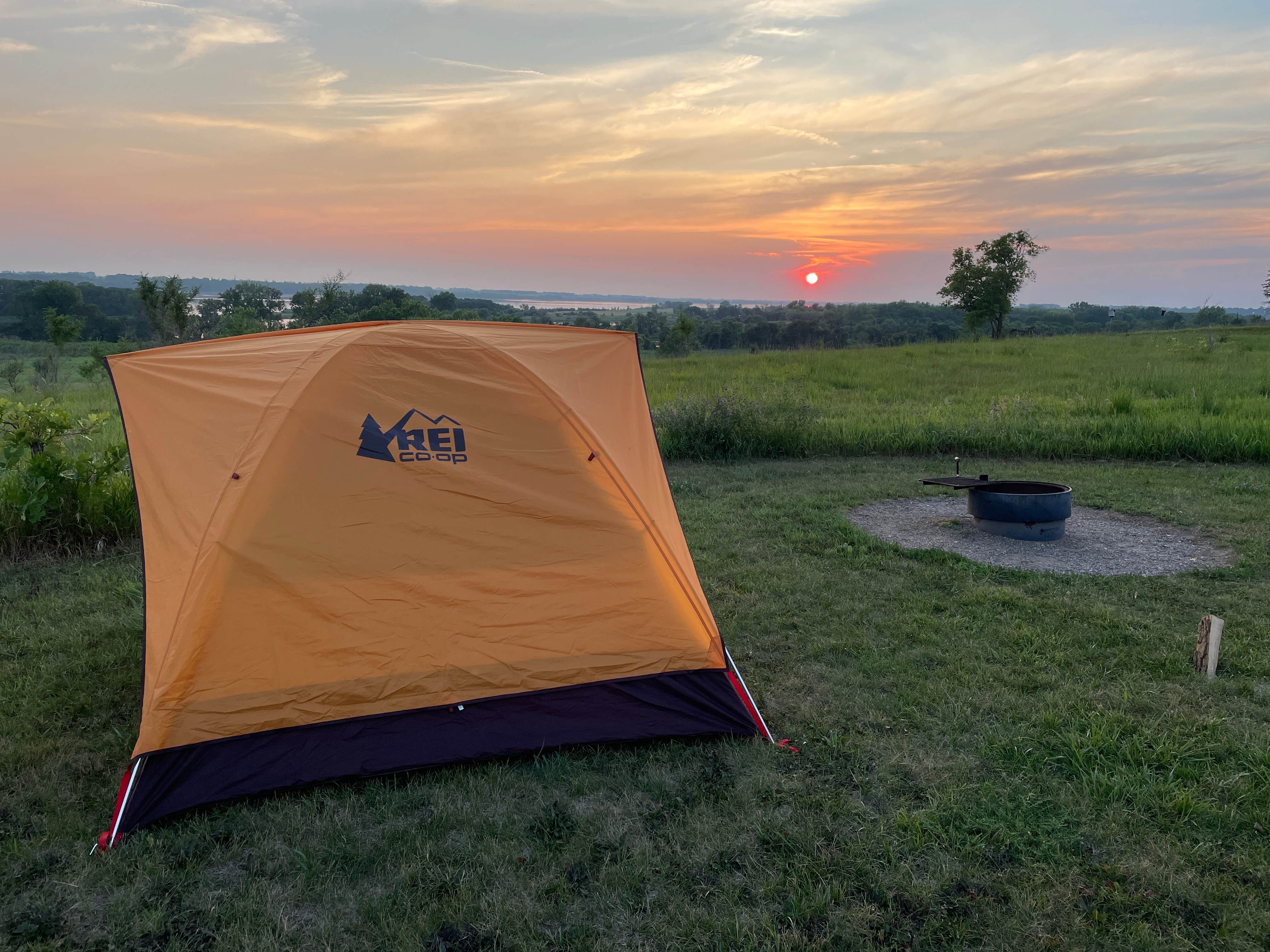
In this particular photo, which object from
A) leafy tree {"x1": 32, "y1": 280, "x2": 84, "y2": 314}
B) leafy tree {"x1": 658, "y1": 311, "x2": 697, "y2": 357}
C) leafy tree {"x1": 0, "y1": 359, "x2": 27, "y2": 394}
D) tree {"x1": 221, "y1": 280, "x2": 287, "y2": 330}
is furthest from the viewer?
leafy tree {"x1": 658, "y1": 311, "x2": 697, "y2": 357}

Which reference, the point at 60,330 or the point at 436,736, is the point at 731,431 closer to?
the point at 436,736

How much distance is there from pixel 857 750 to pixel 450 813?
1801 millimetres

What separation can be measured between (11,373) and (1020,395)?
2321 centimetres

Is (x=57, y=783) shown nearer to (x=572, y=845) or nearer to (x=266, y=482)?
(x=266, y=482)

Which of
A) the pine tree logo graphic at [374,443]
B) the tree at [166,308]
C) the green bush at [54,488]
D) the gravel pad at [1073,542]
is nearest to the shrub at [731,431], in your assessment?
the gravel pad at [1073,542]

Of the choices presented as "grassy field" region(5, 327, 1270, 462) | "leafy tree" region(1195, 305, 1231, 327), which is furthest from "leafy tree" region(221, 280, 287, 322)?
"leafy tree" region(1195, 305, 1231, 327)

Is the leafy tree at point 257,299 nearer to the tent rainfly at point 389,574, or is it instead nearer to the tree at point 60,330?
the tree at point 60,330

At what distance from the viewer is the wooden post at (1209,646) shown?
401cm

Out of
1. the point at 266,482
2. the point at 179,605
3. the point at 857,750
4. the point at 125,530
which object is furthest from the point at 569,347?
the point at 125,530

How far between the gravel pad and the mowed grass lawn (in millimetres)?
1104

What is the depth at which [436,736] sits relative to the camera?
3.31m

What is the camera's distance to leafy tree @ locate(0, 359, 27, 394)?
18.4 metres

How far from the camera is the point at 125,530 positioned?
262 inches

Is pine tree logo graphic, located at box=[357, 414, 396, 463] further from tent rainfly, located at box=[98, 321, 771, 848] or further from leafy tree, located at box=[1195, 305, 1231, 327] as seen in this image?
leafy tree, located at box=[1195, 305, 1231, 327]
